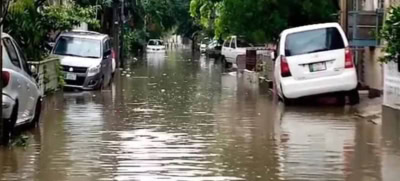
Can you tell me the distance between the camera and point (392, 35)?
15.2 meters

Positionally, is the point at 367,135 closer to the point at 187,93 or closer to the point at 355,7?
the point at 187,93

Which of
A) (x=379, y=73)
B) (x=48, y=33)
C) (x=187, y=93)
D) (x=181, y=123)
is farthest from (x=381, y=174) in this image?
(x=48, y=33)

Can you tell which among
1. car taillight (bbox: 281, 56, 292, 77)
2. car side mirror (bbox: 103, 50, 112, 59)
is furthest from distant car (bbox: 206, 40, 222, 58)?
car taillight (bbox: 281, 56, 292, 77)

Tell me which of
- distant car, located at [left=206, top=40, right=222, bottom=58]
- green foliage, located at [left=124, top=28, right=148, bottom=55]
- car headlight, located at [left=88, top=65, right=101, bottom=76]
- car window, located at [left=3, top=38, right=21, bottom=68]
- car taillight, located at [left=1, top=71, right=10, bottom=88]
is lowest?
distant car, located at [left=206, top=40, right=222, bottom=58]

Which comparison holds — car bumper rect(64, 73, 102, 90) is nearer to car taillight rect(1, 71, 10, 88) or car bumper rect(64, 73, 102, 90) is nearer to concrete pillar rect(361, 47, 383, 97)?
concrete pillar rect(361, 47, 383, 97)

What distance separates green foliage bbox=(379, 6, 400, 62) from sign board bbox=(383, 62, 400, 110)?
3.69 feet

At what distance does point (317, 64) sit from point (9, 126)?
7582mm

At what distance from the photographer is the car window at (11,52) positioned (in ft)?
41.8

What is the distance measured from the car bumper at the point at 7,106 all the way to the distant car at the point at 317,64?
7.34 meters

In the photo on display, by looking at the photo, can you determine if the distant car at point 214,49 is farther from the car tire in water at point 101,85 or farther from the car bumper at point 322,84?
the car bumper at point 322,84

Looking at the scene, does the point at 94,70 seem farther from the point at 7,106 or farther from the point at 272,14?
the point at 7,106

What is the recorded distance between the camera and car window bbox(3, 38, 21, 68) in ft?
41.8

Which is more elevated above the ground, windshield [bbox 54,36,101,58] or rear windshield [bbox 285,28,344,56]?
rear windshield [bbox 285,28,344,56]

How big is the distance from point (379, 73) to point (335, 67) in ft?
12.1
